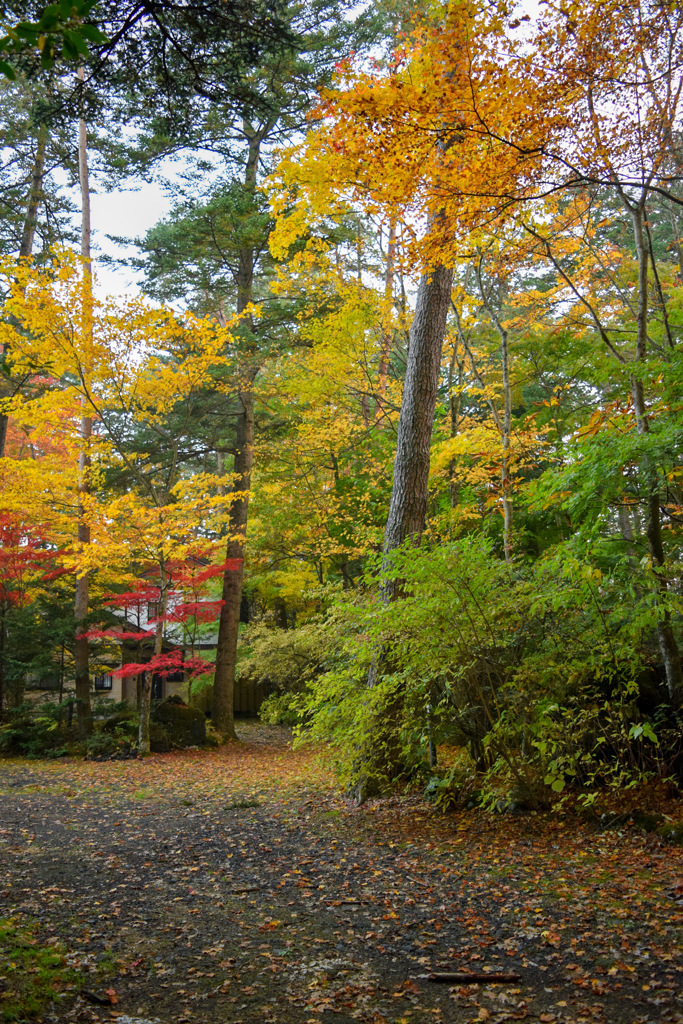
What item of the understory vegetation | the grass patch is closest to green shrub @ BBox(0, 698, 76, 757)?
the understory vegetation

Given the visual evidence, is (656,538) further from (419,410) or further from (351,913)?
(351,913)

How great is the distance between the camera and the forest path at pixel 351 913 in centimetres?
278

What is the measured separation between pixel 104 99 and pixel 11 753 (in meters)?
11.4

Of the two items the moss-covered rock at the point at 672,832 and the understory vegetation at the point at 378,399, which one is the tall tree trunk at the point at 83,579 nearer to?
the understory vegetation at the point at 378,399

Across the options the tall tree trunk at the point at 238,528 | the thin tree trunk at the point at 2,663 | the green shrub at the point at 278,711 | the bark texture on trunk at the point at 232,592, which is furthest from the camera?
the green shrub at the point at 278,711

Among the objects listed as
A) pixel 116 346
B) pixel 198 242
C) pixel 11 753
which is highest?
pixel 198 242

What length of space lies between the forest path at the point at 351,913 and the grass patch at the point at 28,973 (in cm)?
7

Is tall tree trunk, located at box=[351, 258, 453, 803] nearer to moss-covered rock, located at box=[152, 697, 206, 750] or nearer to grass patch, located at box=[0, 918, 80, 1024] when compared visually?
grass patch, located at box=[0, 918, 80, 1024]

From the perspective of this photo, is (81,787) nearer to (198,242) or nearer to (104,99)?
(104,99)

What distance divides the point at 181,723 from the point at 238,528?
3.94 m

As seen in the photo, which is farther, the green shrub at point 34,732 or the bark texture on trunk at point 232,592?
the bark texture on trunk at point 232,592

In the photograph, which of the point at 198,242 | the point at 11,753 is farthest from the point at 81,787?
the point at 198,242

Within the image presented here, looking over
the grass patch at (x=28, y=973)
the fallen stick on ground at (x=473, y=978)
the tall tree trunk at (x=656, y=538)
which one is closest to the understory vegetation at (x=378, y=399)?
the tall tree trunk at (x=656, y=538)

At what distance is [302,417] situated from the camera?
13.8 metres
